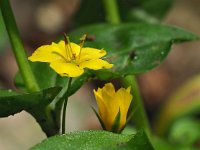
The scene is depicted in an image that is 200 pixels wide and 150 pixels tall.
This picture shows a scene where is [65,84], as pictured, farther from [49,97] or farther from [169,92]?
[169,92]

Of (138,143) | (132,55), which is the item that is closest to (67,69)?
(138,143)

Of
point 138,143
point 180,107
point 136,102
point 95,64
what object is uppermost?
point 95,64

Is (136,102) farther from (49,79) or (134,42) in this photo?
(49,79)

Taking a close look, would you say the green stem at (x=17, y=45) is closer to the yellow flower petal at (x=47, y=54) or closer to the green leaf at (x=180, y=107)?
the yellow flower petal at (x=47, y=54)

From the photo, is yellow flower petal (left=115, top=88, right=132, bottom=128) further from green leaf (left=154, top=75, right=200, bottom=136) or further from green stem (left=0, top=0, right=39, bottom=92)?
green leaf (left=154, top=75, right=200, bottom=136)

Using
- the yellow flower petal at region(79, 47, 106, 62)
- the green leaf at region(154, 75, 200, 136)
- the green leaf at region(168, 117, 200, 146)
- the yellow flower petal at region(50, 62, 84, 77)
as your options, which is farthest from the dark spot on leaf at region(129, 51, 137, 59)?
the green leaf at region(154, 75, 200, 136)

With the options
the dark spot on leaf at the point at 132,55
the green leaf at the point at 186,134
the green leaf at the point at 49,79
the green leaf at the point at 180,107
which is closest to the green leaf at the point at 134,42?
the dark spot on leaf at the point at 132,55
